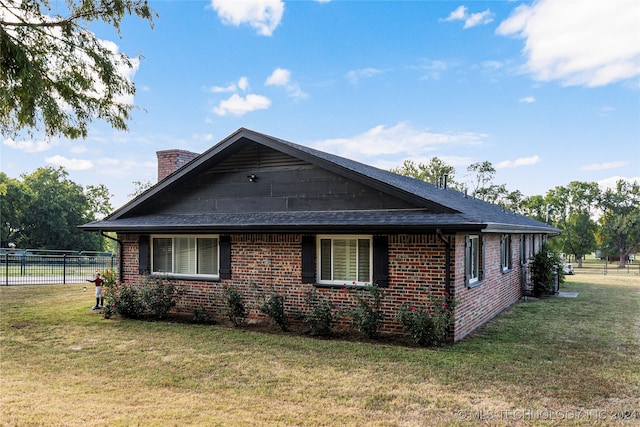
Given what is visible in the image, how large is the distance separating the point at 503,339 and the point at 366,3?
30.3 feet

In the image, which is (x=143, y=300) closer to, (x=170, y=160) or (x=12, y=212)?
(x=170, y=160)

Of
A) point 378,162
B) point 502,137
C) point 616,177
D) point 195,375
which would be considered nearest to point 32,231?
point 378,162

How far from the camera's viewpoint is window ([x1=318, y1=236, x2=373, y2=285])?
905 cm

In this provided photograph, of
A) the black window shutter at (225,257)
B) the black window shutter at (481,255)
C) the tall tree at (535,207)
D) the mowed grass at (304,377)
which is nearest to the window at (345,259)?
the mowed grass at (304,377)

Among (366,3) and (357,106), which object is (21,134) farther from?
(357,106)

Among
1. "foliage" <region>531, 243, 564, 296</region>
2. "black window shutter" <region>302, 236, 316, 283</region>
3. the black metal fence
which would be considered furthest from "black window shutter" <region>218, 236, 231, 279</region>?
"foliage" <region>531, 243, 564, 296</region>

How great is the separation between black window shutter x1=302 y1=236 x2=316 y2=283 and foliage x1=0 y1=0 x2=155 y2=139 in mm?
4431

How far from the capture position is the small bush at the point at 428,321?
25.4ft

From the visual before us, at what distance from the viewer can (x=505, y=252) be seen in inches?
512

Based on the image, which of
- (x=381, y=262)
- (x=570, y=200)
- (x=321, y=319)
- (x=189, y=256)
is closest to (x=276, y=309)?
(x=321, y=319)

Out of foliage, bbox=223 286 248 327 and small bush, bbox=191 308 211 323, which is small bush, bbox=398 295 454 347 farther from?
small bush, bbox=191 308 211 323

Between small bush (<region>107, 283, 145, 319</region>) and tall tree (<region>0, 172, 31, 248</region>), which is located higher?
tall tree (<region>0, 172, 31, 248</region>)

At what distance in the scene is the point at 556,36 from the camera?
35.4 feet

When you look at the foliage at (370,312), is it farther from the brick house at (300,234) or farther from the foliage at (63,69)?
the foliage at (63,69)
